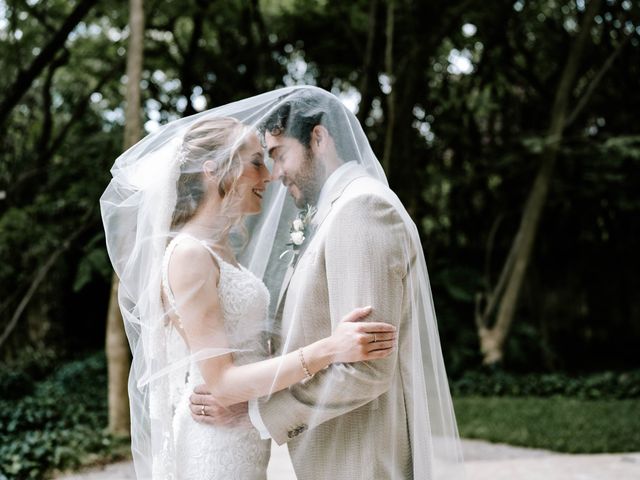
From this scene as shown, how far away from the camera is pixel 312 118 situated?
2137 millimetres

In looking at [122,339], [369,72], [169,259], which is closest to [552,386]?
[369,72]

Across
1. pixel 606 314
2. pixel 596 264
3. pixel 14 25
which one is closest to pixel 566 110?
pixel 596 264

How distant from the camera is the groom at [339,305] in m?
1.93

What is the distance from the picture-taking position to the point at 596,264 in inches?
527

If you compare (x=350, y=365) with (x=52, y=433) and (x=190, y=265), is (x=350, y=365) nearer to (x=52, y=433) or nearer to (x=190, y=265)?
(x=190, y=265)

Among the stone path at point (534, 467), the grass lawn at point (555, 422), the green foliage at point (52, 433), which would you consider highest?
the green foliage at point (52, 433)

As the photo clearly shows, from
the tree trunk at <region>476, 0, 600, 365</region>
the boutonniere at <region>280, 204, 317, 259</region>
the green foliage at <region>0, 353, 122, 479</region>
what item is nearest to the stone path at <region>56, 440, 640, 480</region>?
the green foliage at <region>0, 353, 122, 479</region>

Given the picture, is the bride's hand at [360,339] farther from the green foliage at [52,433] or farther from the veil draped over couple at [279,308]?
the green foliage at [52,433]

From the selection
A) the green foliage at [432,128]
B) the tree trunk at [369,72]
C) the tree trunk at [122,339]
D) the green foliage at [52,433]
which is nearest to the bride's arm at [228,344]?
the green foliage at [52,433]

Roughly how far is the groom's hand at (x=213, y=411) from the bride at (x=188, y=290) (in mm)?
23

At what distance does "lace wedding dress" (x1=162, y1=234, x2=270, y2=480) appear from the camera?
218 cm

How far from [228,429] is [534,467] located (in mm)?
4141

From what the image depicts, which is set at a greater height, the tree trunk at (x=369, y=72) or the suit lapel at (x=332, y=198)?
the tree trunk at (x=369, y=72)

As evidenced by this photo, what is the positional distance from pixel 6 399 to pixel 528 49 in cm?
932
